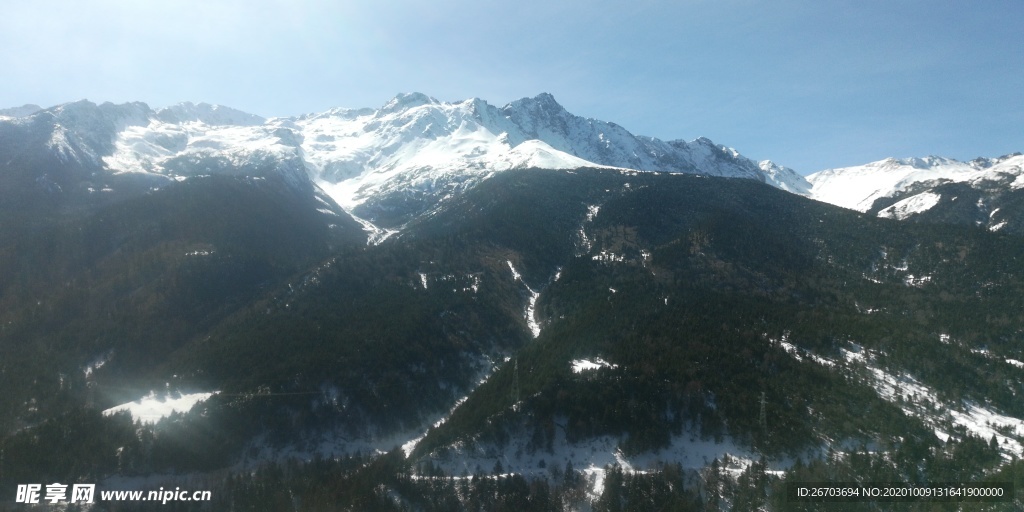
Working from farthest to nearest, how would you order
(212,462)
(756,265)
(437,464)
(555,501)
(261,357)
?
(756,265) → (261,357) → (212,462) → (437,464) → (555,501)

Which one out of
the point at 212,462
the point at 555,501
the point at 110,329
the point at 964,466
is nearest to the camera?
the point at 964,466

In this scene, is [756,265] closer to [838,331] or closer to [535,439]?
[838,331]

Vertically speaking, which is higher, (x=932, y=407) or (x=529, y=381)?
(x=529, y=381)

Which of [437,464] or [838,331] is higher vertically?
[838,331]

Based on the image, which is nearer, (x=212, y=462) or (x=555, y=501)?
(x=555, y=501)

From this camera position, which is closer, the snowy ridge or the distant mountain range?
the distant mountain range

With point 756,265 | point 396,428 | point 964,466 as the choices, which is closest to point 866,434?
point 964,466

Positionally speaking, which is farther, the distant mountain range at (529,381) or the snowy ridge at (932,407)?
the snowy ridge at (932,407)

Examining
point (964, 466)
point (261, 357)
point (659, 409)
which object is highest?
point (261, 357)

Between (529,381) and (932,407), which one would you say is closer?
(932,407)
